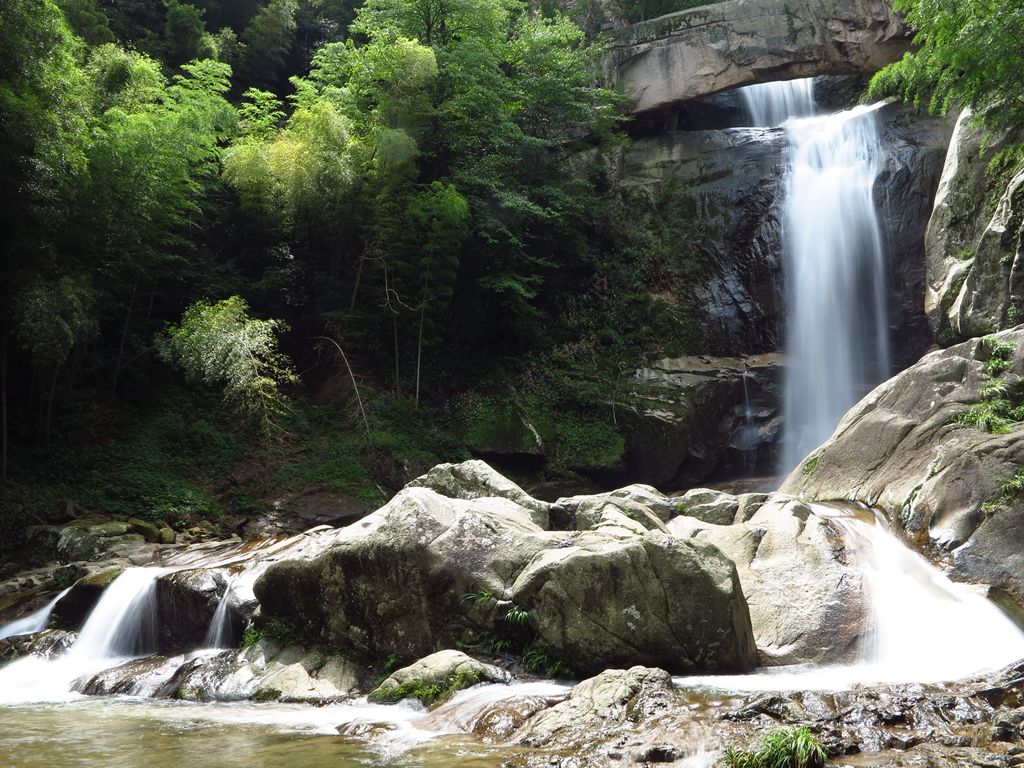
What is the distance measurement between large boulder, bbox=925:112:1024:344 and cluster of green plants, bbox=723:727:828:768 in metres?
10.1

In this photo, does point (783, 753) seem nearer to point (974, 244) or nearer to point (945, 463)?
point (945, 463)

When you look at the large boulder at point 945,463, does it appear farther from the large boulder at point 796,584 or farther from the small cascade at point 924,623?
the large boulder at point 796,584

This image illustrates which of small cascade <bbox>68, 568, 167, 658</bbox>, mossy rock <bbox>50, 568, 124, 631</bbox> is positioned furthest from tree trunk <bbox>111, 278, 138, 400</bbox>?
small cascade <bbox>68, 568, 167, 658</bbox>

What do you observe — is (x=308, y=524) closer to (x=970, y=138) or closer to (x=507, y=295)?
(x=507, y=295)

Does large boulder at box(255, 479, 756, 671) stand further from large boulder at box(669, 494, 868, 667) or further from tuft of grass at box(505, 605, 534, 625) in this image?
large boulder at box(669, 494, 868, 667)

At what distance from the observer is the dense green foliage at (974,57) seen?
10523 millimetres

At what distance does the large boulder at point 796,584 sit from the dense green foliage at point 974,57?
710 cm

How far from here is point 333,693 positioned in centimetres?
721

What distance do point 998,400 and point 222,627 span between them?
33.5 ft

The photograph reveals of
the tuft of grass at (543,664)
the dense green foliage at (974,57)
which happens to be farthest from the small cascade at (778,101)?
the tuft of grass at (543,664)

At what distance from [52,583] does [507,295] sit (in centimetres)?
1224

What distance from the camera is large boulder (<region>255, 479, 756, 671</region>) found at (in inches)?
274

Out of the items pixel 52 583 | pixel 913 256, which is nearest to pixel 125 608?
pixel 52 583

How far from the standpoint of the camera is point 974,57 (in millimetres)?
11062
